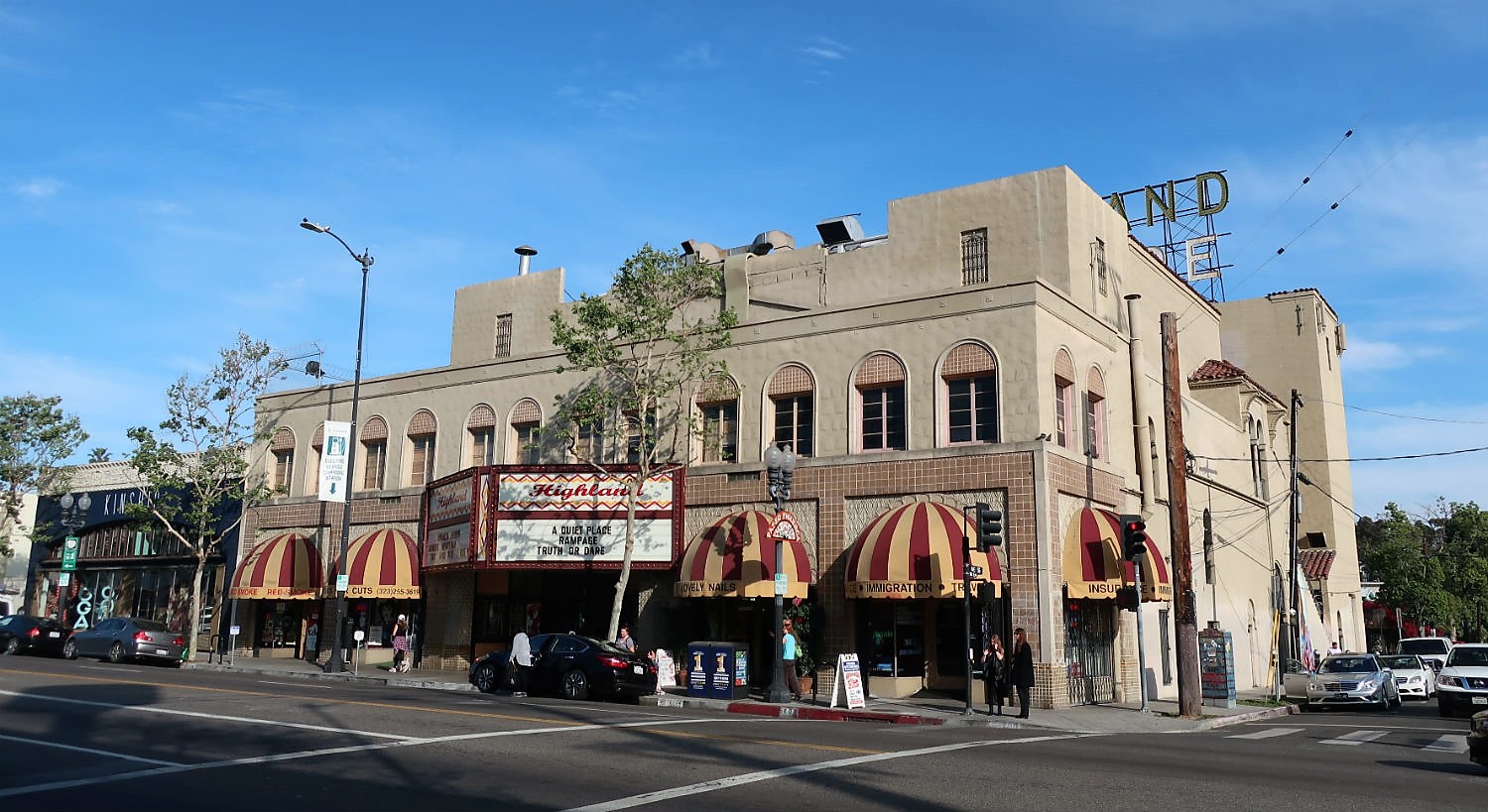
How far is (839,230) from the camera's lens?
121 feet

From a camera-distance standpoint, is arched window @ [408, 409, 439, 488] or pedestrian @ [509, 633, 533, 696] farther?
arched window @ [408, 409, 439, 488]

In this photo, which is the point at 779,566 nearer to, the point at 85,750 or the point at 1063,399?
the point at 1063,399

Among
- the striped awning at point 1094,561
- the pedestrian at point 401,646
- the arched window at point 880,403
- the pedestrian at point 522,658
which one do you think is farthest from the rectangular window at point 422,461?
the striped awning at point 1094,561

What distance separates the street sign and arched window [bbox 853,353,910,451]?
36.3 m

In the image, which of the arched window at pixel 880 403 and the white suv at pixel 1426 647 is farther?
the white suv at pixel 1426 647

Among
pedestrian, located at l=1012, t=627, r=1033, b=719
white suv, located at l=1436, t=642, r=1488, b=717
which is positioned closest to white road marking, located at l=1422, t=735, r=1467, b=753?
pedestrian, located at l=1012, t=627, r=1033, b=719

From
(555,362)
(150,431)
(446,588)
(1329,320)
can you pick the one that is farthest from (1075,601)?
(1329,320)

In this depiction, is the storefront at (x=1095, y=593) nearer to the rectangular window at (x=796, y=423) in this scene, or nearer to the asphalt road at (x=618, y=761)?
the asphalt road at (x=618, y=761)

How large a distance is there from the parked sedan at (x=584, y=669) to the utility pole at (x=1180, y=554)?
11.3 m

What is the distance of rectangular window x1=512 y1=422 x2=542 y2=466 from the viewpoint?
111 ft

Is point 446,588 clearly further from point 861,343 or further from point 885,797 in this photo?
point 885,797

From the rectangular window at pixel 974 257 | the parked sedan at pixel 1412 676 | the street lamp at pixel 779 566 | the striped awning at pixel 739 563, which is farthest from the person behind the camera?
the parked sedan at pixel 1412 676

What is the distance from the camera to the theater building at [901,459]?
25.4m

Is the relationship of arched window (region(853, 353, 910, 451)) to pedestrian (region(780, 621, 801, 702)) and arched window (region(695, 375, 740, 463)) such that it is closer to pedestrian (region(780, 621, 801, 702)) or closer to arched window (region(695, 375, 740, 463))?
arched window (region(695, 375, 740, 463))
